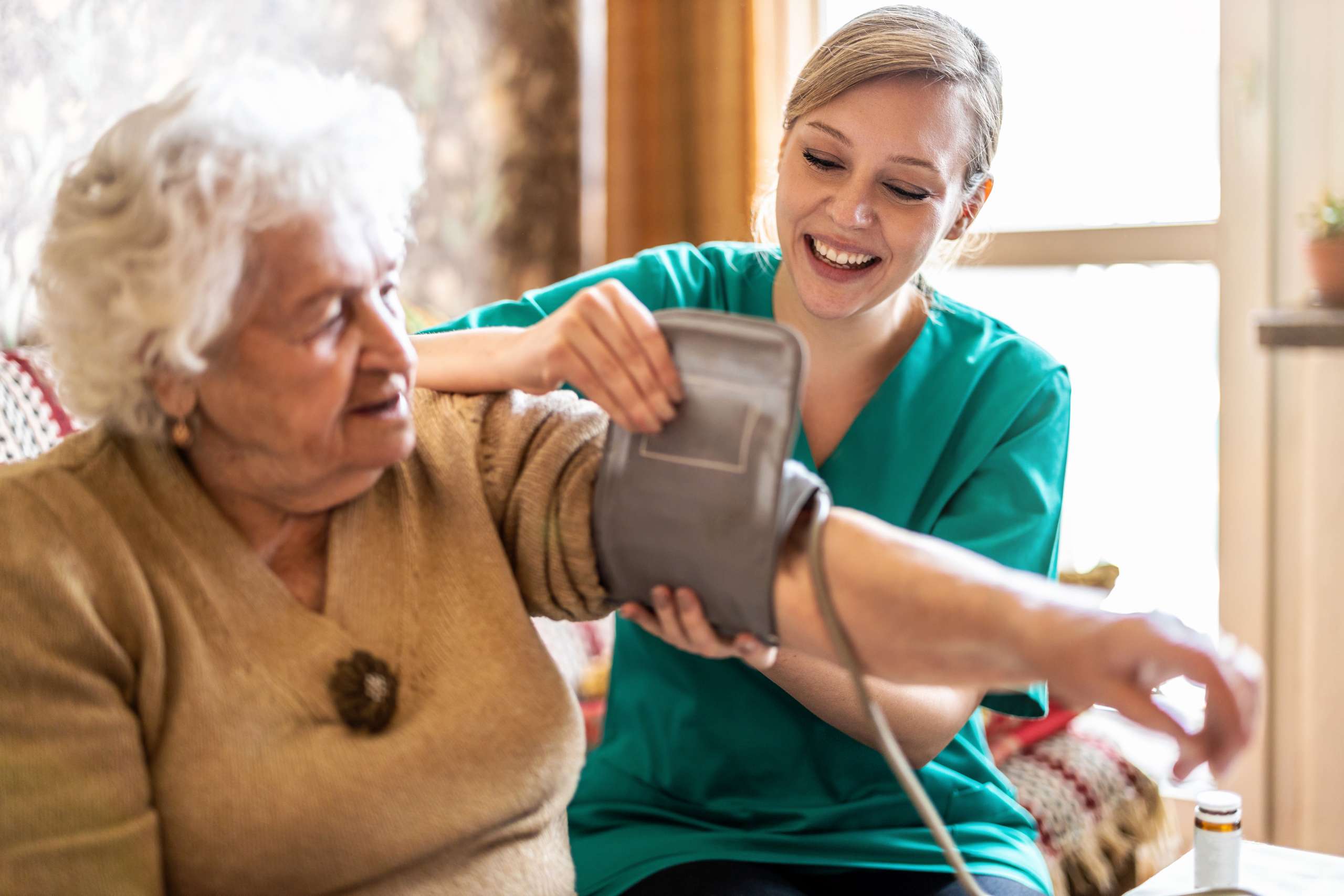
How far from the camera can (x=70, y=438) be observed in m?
1.05

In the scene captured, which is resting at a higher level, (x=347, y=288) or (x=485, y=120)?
(x=485, y=120)

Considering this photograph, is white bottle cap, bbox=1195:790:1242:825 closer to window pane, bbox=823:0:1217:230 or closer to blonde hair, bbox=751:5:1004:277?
blonde hair, bbox=751:5:1004:277

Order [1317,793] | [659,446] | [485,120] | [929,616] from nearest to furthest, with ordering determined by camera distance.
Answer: [929,616], [659,446], [1317,793], [485,120]

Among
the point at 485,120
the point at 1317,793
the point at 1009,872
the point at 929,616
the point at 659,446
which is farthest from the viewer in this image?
the point at 485,120

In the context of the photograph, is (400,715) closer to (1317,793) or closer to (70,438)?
(70,438)

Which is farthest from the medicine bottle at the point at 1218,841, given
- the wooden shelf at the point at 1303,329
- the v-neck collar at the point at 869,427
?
the wooden shelf at the point at 1303,329

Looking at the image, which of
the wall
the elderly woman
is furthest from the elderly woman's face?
the wall

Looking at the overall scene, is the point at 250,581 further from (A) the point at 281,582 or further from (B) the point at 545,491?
(B) the point at 545,491

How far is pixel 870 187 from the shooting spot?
149 centimetres

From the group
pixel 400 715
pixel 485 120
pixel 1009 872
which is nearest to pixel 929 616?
pixel 400 715

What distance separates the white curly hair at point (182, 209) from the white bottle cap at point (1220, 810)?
1.20 metres

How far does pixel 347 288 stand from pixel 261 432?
0.14 metres

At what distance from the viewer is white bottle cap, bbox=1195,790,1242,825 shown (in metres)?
1.50

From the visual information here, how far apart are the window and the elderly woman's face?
1.85m
